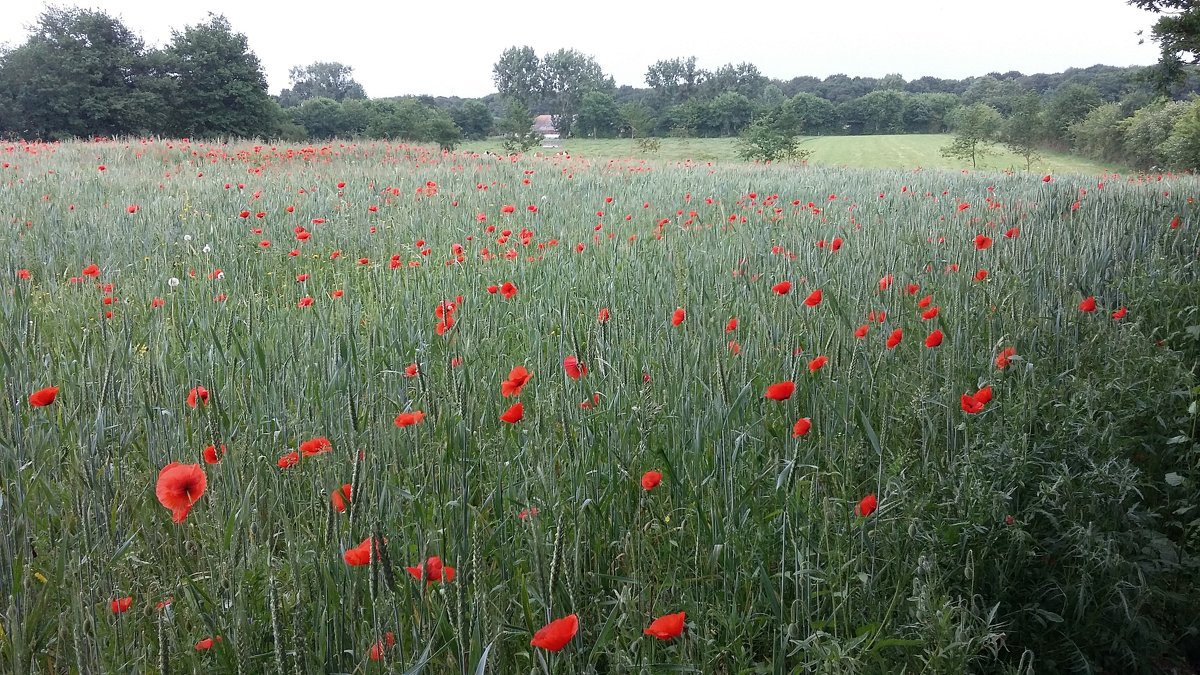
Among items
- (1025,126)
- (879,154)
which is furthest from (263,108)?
(1025,126)

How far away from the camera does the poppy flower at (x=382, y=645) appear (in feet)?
3.62

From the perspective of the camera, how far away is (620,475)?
1824 mm

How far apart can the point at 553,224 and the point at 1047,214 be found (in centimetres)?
407

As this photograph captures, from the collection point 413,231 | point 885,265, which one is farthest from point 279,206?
point 885,265

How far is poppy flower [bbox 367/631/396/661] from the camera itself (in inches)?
43.4

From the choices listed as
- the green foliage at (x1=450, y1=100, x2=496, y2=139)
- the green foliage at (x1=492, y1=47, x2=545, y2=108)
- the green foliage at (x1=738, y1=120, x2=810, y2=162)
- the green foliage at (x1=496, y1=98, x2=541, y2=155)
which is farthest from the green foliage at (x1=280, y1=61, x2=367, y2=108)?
the green foliage at (x1=738, y1=120, x2=810, y2=162)

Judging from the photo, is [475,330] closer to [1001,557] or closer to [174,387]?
[174,387]

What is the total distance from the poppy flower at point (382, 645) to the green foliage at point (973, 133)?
1475 inches

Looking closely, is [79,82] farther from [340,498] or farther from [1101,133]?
[1101,133]

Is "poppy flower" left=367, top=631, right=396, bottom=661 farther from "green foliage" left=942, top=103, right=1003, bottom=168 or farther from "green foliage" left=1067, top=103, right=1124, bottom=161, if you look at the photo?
"green foliage" left=1067, top=103, right=1124, bottom=161

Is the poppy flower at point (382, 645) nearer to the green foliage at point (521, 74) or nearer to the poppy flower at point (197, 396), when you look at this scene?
the poppy flower at point (197, 396)

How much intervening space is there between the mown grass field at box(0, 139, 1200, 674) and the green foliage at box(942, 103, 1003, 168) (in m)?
34.9

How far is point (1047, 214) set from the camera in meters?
6.02

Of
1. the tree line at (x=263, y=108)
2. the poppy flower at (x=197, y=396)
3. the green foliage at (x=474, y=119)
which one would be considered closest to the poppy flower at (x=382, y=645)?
the poppy flower at (x=197, y=396)
